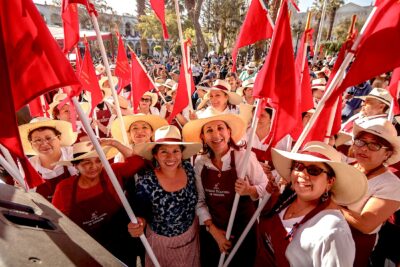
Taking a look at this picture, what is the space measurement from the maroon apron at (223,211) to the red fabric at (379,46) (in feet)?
4.55

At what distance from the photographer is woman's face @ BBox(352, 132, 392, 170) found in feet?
7.65

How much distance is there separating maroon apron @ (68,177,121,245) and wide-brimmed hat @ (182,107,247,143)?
104 centimetres

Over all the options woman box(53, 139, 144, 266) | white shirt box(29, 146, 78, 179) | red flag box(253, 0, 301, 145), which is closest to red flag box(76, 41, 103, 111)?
white shirt box(29, 146, 78, 179)

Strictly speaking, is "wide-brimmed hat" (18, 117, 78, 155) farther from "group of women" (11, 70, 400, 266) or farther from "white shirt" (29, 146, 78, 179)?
"white shirt" (29, 146, 78, 179)

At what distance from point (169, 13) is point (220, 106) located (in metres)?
35.4

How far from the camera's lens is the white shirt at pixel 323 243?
1.54 meters

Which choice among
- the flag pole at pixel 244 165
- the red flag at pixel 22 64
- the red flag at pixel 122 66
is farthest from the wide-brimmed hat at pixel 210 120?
the red flag at pixel 122 66

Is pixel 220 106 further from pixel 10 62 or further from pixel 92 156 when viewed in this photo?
pixel 10 62

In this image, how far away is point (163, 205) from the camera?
2510 mm

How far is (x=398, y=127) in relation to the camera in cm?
431

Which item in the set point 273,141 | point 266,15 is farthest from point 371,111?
point 273,141

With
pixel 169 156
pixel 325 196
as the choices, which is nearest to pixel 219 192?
pixel 169 156

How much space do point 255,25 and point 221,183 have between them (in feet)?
5.98

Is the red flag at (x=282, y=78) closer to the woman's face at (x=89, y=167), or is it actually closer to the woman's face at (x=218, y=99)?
the woman's face at (x=89, y=167)
